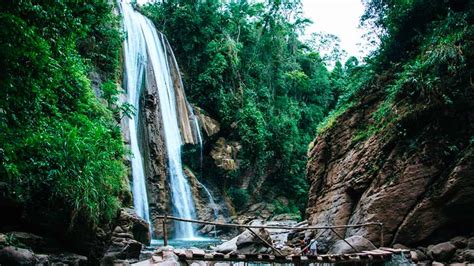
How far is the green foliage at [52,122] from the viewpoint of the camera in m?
4.72

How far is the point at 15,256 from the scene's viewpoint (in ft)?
20.2

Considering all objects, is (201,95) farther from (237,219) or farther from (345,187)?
(345,187)

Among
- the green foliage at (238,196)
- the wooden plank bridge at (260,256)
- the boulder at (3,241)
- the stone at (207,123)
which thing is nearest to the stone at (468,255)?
the wooden plank bridge at (260,256)

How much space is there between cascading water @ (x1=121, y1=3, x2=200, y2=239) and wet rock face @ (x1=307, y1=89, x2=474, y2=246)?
30.5 ft

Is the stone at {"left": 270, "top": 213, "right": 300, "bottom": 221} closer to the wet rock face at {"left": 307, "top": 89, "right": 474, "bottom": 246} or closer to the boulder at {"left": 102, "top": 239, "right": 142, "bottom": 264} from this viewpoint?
the wet rock face at {"left": 307, "top": 89, "right": 474, "bottom": 246}

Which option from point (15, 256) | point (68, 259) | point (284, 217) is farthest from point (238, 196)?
point (15, 256)

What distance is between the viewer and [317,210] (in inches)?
523

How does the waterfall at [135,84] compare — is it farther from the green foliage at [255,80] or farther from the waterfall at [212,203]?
the waterfall at [212,203]

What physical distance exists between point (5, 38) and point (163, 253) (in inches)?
155

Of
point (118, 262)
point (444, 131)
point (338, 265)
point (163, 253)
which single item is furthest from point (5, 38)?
point (444, 131)

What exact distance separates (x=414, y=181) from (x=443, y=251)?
5.97 ft

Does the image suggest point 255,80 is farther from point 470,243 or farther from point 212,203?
point 470,243

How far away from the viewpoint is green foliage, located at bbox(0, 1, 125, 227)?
15.5 ft

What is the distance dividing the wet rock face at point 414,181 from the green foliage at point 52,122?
7024 mm
